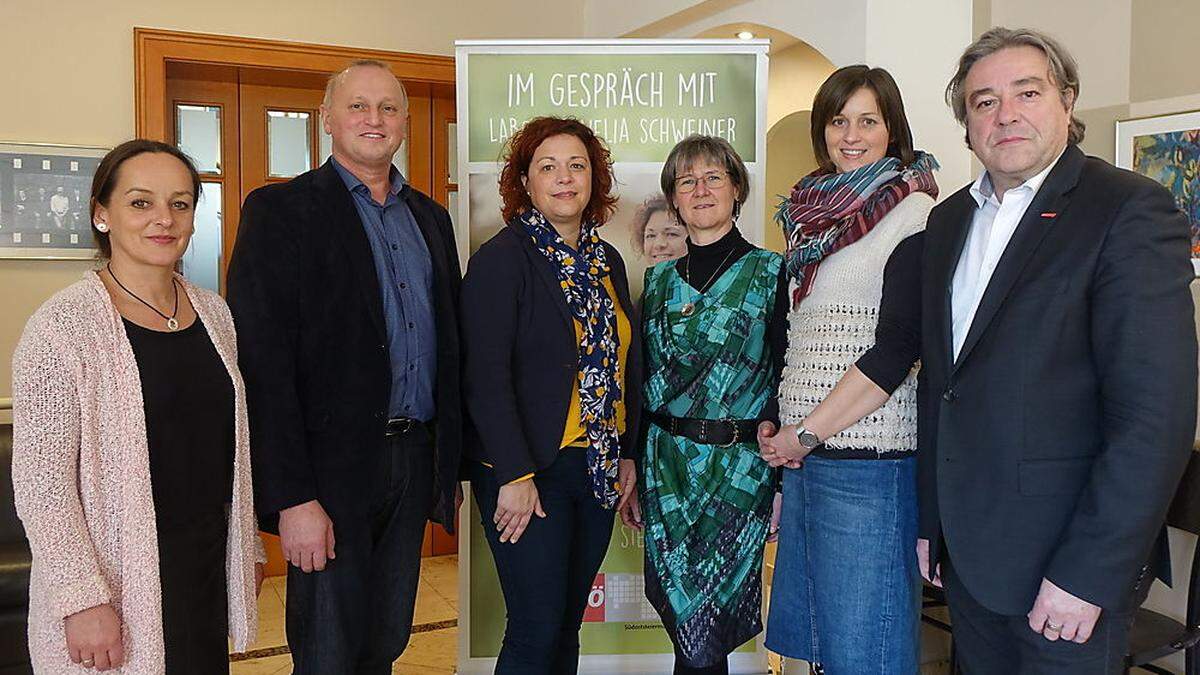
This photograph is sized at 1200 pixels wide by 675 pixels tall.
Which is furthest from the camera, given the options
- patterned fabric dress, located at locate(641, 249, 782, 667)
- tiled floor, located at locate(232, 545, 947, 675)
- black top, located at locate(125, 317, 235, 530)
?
tiled floor, located at locate(232, 545, 947, 675)

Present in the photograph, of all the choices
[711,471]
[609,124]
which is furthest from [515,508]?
[609,124]

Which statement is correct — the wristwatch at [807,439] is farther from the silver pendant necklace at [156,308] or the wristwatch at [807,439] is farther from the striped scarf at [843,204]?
the silver pendant necklace at [156,308]

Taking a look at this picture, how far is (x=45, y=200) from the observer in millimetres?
3621

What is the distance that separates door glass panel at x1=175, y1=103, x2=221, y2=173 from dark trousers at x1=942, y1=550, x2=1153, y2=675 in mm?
3632

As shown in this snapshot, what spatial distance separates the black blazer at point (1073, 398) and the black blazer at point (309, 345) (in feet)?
3.73

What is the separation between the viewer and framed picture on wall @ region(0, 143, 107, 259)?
3566 mm

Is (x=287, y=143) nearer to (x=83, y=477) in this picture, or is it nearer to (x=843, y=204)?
(x=83, y=477)

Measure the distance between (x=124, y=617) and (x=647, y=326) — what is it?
4.09 feet

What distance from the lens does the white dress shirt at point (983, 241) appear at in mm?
1548

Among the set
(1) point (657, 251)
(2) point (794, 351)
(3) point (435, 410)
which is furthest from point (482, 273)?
(1) point (657, 251)

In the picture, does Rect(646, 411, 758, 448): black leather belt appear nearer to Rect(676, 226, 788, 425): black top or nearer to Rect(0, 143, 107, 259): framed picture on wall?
Rect(676, 226, 788, 425): black top

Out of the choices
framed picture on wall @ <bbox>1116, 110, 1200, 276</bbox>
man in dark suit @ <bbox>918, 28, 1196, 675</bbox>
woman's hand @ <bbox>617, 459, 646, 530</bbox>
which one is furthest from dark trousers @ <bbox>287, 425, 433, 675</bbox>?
framed picture on wall @ <bbox>1116, 110, 1200, 276</bbox>

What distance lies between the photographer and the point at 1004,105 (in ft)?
4.99

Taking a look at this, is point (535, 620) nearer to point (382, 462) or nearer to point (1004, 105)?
point (382, 462)
